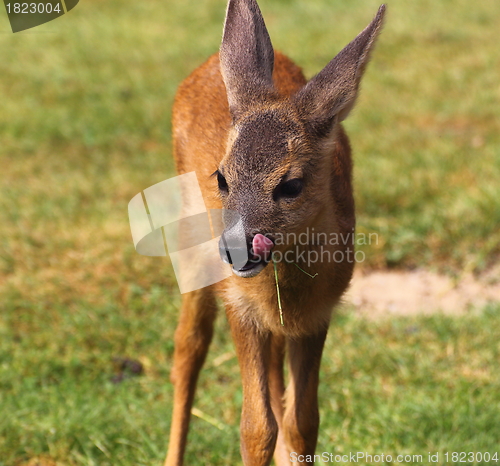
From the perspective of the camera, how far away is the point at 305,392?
3.38m

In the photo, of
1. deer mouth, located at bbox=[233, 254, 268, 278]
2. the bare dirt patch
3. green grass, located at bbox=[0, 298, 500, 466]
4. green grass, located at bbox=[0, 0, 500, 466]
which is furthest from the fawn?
the bare dirt patch

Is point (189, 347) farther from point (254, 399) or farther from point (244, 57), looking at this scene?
point (244, 57)

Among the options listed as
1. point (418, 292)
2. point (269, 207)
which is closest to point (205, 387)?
point (418, 292)

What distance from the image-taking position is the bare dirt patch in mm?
5074

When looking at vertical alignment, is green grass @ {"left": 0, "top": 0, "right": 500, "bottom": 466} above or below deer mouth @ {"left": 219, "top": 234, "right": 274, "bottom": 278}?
below

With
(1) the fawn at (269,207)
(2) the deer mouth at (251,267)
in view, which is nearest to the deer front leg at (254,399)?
(1) the fawn at (269,207)

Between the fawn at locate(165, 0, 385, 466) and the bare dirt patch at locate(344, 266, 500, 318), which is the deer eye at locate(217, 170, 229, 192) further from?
the bare dirt patch at locate(344, 266, 500, 318)

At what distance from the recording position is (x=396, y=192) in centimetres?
596

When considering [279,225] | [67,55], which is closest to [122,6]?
[67,55]

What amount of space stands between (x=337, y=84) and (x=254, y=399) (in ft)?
4.40

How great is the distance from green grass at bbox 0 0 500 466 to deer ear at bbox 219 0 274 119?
1.81 meters

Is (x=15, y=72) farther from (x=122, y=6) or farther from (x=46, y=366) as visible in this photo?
(x=46, y=366)

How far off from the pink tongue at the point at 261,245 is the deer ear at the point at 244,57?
0.61m

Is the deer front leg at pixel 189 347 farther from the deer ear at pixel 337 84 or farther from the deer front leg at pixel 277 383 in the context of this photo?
the deer ear at pixel 337 84
